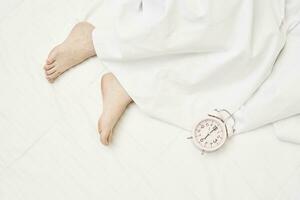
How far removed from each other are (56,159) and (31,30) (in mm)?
368

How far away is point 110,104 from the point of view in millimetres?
1061

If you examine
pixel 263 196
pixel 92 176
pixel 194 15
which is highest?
pixel 194 15

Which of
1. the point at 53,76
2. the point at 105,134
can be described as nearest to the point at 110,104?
the point at 105,134

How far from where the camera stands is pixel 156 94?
1.05 metres

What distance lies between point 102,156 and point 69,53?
0.92 feet

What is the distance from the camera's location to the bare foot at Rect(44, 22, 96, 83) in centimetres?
112

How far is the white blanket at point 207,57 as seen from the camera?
3.20 ft

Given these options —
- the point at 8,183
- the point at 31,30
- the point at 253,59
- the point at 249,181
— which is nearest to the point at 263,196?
the point at 249,181

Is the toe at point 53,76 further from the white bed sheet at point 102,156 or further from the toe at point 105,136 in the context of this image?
the toe at point 105,136

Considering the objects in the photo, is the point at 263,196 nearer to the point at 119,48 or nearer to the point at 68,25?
the point at 119,48

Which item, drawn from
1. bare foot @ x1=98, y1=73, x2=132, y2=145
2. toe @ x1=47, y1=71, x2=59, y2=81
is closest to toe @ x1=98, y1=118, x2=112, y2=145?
bare foot @ x1=98, y1=73, x2=132, y2=145

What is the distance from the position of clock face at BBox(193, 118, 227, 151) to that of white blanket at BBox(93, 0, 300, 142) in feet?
0.08

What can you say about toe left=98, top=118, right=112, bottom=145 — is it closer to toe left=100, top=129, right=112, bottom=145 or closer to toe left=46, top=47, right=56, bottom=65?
toe left=100, top=129, right=112, bottom=145

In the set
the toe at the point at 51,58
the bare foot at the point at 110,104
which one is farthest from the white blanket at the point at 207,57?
the toe at the point at 51,58
